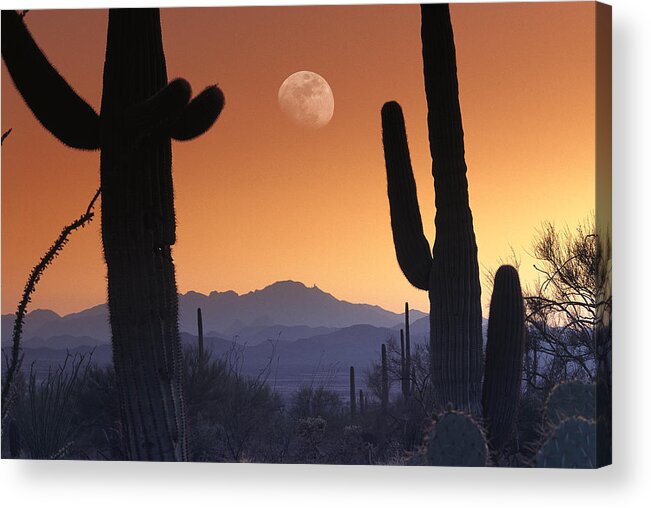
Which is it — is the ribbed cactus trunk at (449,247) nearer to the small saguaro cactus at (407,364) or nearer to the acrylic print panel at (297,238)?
the acrylic print panel at (297,238)

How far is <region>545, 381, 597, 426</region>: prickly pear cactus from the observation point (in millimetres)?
10414

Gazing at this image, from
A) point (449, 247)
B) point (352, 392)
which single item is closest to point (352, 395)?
point (352, 392)

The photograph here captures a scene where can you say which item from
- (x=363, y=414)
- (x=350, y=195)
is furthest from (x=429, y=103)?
(x=363, y=414)

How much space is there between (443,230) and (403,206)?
339mm

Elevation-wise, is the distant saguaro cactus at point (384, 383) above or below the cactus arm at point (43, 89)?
below

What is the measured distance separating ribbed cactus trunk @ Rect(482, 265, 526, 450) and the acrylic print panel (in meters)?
0.02

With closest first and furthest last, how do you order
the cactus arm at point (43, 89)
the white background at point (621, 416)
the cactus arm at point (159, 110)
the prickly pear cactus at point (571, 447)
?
the prickly pear cactus at point (571, 447) < the white background at point (621, 416) < the cactus arm at point (159, 110) < the cactus arm at point (43, 89)

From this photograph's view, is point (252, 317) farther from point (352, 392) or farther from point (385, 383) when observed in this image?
point (385, 383)

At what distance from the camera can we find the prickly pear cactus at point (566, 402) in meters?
10.4

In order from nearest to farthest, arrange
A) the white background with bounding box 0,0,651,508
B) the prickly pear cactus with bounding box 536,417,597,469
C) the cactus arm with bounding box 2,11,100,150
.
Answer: the prickly pear cactus with bounding box 536,417,597,469
the white background with bounding box 0,0,651,508
the cactus arm with bounding box 2,11,100,150

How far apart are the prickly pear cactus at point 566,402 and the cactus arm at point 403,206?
121 centimetres

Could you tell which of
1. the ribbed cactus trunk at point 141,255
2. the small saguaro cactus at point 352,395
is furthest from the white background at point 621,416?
the ribbed cactus trunk at point 141,255

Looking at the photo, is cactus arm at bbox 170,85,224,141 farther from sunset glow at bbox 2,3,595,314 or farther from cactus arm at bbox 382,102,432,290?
cactus arm at bbox 382,102,432,290

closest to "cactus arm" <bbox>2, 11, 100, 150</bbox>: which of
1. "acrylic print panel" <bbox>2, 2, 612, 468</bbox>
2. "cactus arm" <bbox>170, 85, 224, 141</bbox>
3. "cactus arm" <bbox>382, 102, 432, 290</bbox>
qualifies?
"acrylic print panel" <bbox>2, 2, 612, 468</bbox>
